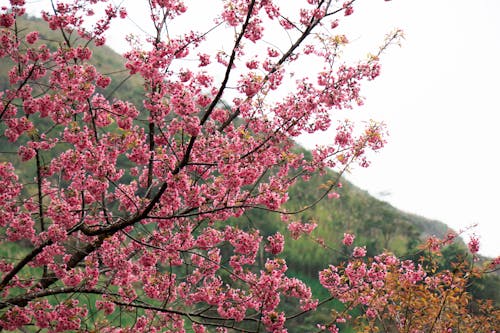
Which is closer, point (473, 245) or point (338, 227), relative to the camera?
point (473, 245)

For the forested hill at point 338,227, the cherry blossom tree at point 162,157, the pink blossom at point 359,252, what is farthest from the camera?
the forested hill at point 338,227

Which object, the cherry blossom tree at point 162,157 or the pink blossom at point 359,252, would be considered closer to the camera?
the cherry blossom tree at point 162,157

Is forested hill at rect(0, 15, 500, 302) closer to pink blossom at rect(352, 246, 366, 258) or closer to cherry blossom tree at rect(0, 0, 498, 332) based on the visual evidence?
pink blossom at rect(352, 246, 366, 258)

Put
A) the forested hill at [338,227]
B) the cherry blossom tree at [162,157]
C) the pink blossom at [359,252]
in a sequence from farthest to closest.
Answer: the forested hill at [338,227], the pink blossom at [359,252], the cherry blossom tree at [162,157]

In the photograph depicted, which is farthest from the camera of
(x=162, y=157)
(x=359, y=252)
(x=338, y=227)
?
(x=338, y=227)

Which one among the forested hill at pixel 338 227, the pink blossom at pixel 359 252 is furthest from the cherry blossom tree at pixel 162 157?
the forested hill at pixel 338 227

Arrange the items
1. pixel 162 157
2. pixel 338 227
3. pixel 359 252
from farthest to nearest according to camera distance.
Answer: pixel 338 227, pixel 359 252, pixel 162 157

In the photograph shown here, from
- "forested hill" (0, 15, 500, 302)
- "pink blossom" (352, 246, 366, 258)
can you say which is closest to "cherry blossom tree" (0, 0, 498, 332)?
"pink blossom" (352, 246, 366, 258)

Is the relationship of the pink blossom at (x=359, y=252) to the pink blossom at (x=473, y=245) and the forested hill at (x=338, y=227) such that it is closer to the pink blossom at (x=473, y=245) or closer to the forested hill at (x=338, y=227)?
the pink blossom at (x=473, y=245)

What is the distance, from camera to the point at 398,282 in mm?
5805

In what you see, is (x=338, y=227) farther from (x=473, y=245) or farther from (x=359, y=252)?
(x=473, y=245)

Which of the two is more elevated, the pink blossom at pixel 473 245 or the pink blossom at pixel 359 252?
the pink blossom at pixel 473 245

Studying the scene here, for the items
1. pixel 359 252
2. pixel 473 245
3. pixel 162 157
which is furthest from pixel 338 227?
pixel 162 157

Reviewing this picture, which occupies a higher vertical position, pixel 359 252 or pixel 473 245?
pixel 473 245
